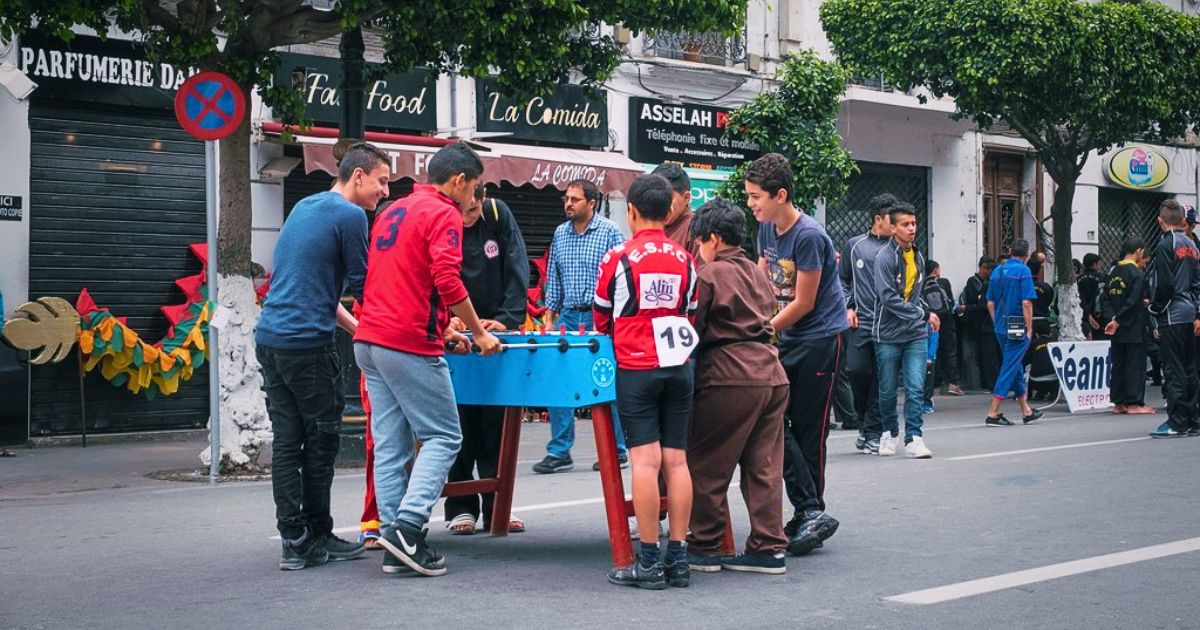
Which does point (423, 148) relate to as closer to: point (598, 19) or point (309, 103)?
point (309, 103)

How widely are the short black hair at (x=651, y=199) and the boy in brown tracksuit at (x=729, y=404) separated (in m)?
0.36

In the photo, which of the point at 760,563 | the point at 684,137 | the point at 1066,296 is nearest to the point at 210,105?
the point at 760,563

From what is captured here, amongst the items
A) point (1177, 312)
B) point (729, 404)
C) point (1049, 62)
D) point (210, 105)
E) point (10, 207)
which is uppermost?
point (1049, 62)

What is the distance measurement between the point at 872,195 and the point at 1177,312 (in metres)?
11.6

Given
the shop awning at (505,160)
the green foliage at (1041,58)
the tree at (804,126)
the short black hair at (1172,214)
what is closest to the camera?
the short black hair at (1172,214)

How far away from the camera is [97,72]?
14.8 metres

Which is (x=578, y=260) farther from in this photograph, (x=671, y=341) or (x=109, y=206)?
(x=109, y=206)

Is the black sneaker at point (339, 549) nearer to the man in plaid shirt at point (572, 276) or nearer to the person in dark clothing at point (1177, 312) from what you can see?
the man in plaid shirt at point (572, 276)

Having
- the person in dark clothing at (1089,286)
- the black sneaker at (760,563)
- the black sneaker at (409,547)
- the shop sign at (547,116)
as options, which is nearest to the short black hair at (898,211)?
the black sneaker at (760,563)

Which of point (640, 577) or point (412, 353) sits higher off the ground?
point (412, 353)

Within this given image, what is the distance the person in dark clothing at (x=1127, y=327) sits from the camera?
16.4 metres

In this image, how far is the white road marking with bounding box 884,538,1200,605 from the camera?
6.16 metres

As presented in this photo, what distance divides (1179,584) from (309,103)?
12.8m

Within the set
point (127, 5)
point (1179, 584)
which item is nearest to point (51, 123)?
point (127, 5)
